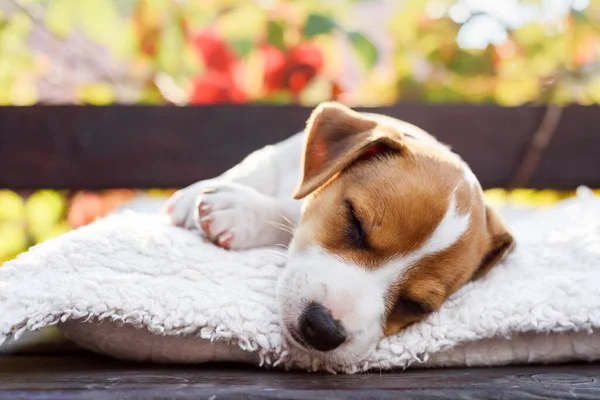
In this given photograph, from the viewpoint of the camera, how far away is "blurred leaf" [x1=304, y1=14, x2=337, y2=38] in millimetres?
3227

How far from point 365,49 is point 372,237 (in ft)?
6.32

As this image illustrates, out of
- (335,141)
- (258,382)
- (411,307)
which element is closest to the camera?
(258,382)

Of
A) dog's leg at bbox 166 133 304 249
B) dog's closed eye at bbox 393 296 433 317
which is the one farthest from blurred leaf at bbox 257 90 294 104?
dog's closed eye at bbox 393 296 433 317

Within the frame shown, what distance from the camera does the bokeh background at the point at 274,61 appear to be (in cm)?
331

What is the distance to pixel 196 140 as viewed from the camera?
327 cm

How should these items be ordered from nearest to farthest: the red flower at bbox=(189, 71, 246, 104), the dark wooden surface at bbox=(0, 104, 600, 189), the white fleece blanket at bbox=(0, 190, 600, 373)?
the white fleece blanket at bbox=(0, 190, 600, 373)
the dark wooden surface at bbox=(0, 104, 600, 189)
the red flower at bbox=(189, 71, 246, 104)

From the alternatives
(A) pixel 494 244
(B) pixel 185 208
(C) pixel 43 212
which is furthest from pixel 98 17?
(A) pixel 494 244

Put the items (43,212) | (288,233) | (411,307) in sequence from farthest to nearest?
(43,212)
(288,233)
(411,307)

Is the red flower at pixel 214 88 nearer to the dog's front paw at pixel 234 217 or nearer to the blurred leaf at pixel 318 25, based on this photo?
the blurred leaf at pixel 318 25

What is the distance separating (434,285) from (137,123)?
2.23 metres

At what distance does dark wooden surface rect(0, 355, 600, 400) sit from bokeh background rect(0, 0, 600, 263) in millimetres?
2250

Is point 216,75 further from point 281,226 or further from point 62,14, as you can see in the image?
point 281,226

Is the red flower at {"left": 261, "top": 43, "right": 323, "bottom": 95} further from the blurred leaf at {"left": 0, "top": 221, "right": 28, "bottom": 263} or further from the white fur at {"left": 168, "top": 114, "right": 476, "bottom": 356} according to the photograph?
the blurred leaf at {"left": 0, "top": 221, "right": 28, "bottom": 263}

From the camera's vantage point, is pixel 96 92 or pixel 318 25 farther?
pixel 96 92
